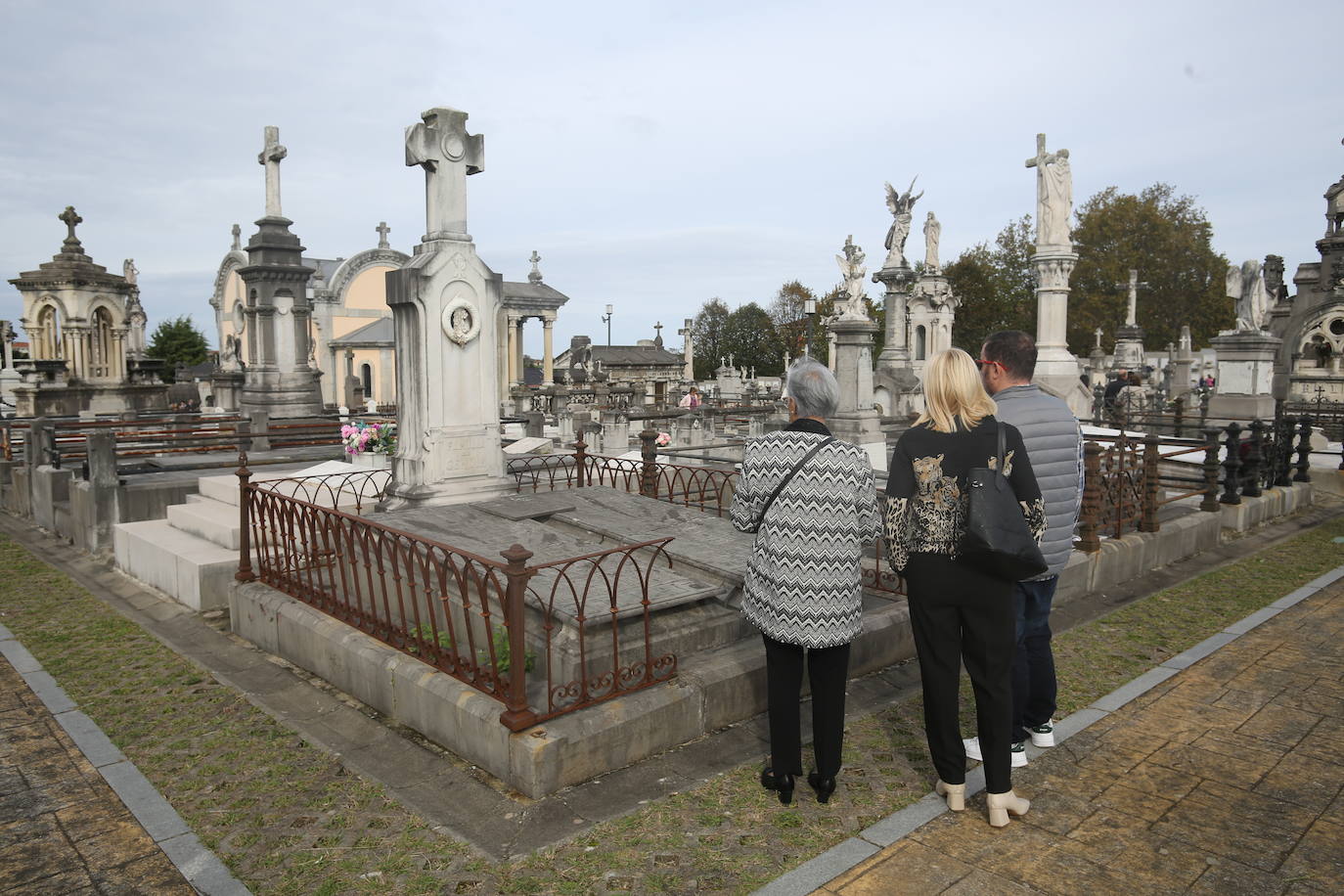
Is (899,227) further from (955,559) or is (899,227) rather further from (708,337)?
(708,337)

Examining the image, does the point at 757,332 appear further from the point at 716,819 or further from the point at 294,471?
the point at 716,819

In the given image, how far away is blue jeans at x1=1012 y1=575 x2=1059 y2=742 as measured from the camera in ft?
14.0

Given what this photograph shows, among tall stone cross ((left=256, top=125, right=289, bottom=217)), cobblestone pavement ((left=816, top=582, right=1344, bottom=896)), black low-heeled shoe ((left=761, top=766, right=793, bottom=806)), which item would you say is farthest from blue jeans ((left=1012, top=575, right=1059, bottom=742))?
tall stone cross ((left=256, top=125, right=289, bottom=217))

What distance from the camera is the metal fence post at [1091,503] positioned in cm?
765

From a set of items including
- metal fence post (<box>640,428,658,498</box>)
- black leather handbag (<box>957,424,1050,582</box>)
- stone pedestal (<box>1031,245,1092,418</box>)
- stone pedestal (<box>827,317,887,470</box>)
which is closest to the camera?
black leather handbag (<box>957,424,1050,582</box>)

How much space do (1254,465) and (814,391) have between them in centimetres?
967

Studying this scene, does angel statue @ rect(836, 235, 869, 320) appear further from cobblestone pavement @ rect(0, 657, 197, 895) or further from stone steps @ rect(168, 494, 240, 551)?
cobblestone pavement @ rect(0, 657, 197, 895)

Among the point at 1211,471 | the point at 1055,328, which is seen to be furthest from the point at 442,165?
the point at 1055,328

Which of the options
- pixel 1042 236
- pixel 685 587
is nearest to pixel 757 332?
pixel 1042 236

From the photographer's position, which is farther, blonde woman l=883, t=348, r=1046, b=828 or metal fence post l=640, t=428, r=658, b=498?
metal fence post l=640, t=428, r=658, b=498

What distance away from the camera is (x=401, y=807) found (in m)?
4.07

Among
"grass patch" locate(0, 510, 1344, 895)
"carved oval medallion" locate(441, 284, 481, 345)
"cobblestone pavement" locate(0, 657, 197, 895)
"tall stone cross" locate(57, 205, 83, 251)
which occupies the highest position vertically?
"tall stone cross" locate(57, 205, 83, 251)

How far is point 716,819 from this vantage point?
391cm

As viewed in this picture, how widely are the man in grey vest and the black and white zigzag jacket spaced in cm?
93
